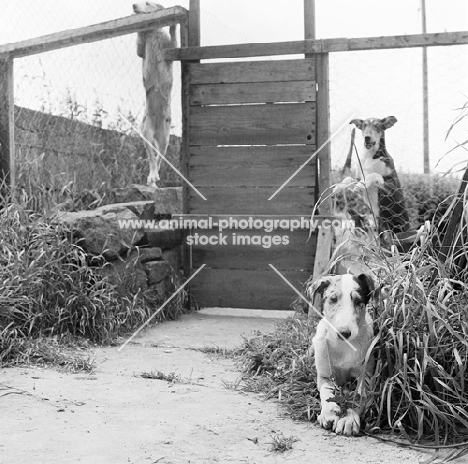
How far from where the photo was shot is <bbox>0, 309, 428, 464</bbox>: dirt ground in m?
2.56

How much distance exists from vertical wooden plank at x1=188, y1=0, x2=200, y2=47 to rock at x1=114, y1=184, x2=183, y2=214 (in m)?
1.53

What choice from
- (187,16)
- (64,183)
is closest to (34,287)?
(64,183)

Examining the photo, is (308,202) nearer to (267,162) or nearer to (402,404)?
(267,162)

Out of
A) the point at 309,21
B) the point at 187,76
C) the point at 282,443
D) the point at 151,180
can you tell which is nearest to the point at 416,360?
the point at 282,443

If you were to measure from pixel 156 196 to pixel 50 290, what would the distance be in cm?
209

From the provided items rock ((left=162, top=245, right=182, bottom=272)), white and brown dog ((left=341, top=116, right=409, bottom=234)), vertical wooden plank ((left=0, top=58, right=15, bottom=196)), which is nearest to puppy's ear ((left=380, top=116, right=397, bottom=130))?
white and brown dog ((left=341, top=116, right=409, bottom=234))

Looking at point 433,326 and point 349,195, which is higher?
point 349,195

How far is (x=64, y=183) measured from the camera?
6.38 metres

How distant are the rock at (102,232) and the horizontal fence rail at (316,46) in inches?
71.3

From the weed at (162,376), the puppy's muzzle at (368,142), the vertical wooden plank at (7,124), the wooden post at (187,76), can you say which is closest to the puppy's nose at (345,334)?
the weed at (162,376)

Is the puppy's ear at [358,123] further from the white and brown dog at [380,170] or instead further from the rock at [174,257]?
the rock at [174,257]

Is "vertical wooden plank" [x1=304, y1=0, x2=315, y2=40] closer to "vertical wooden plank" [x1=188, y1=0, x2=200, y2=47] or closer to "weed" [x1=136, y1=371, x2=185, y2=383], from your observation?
"vertical wooden plank" [x1=188, y1=0, x2=200, y2=47]

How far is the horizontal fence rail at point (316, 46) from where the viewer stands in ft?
18.1

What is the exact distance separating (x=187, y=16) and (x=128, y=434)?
4695 mm
